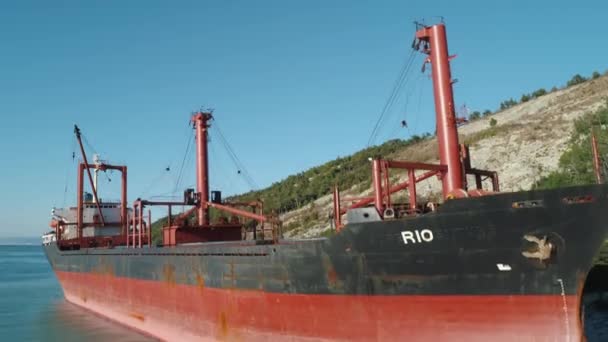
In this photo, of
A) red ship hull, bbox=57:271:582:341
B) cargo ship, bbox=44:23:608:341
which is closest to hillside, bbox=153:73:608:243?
red ship hull, bbox=57:271:582:341

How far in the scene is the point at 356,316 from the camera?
957 cm

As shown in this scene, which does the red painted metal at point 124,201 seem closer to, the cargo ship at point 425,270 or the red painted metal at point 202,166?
the red painted metal at point 202,166

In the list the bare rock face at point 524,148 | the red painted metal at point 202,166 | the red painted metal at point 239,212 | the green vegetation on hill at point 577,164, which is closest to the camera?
the red painted metal at point 239,212

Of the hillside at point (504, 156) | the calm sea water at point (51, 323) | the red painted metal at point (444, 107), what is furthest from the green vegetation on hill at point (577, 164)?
the calm sea water at point (51, 323)

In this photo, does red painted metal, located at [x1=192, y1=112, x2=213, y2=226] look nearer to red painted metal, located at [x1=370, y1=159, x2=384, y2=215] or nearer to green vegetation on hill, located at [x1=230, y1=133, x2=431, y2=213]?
red painted metal, located at [x1=370, y1=159, x2=384, y2=215]

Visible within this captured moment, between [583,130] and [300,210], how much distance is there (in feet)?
84.0

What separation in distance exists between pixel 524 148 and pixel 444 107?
2941 cm

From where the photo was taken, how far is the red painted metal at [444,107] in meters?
11.0

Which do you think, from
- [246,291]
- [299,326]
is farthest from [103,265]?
[299,326]

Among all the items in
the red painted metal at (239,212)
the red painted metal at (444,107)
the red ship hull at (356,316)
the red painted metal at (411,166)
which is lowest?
the red ship hull at (356,316)

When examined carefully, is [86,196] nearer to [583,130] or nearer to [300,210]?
[300,210]

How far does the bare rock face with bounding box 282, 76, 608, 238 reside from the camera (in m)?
32.7

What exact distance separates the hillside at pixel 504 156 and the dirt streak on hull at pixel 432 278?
13906 mm

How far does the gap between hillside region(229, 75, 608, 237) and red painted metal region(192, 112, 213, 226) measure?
5.16 m
